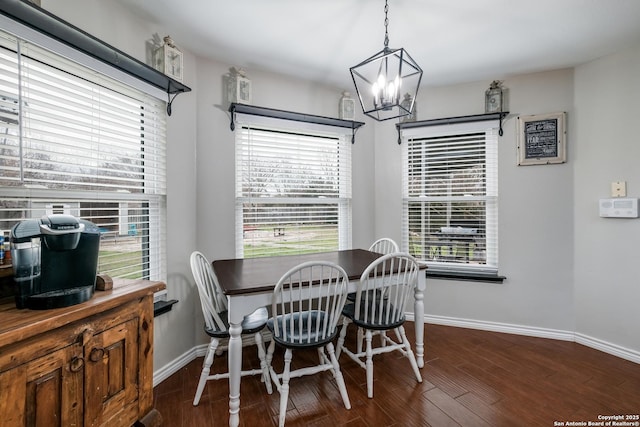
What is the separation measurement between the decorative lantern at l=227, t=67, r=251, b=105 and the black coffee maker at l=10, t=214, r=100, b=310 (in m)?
1.78

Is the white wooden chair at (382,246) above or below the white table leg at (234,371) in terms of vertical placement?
above

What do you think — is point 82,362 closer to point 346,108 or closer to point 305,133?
point 305,133

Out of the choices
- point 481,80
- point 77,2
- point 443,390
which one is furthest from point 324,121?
point 443,390

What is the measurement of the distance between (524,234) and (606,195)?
0.67m

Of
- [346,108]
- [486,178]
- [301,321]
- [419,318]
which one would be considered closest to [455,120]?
[486,178]

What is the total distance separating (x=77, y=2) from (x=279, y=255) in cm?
216

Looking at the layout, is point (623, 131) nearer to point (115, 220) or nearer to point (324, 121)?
point (324, 121)

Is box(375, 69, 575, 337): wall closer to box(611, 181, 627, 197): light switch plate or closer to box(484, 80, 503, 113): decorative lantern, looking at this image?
box(484, 80, 503, 113): decorative lantern

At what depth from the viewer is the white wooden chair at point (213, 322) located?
71.7 inches

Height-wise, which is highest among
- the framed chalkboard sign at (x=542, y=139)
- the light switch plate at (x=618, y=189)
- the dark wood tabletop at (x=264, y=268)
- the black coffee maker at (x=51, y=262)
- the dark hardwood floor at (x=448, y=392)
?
the framed chalkboard sign at (x=542, y=139)

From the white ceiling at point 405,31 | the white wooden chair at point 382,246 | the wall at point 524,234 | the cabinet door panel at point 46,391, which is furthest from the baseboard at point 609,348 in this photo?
the cabinet door panel at point 46,391

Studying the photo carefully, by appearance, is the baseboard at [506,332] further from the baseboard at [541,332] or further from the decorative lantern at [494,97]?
the decorative lantern at [494,97]

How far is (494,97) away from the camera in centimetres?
286

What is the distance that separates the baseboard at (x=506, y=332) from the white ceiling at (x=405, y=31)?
7.92ft
